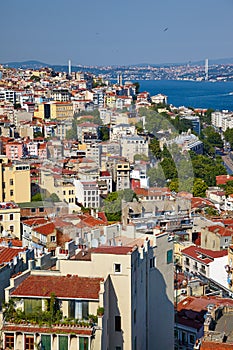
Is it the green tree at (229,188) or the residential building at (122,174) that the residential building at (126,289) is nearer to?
the residential building at (122,174)

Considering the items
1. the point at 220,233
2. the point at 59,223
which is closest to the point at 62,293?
the point at 59,223

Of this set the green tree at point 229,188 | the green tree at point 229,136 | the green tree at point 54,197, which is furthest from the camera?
the green tree at point 229,136

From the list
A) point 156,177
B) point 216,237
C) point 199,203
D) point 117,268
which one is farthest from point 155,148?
point 117,268

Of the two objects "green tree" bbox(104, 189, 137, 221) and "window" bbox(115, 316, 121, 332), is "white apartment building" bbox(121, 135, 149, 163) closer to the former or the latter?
"green tree" bbox(104, 189, 137, 221)

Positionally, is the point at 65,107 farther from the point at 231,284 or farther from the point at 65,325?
the point at 65,325

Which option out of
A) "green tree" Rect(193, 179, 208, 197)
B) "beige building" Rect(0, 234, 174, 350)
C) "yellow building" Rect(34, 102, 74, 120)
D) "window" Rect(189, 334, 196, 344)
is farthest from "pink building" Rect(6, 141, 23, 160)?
"beige building" Rect(0, 234, 174, 350)

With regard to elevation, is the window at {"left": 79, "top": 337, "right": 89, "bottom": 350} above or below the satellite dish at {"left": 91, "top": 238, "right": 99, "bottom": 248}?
below

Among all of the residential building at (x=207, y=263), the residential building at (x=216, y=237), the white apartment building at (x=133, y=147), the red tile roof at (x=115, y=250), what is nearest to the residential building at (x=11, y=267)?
the red tile roof at (x=115, y=250)
